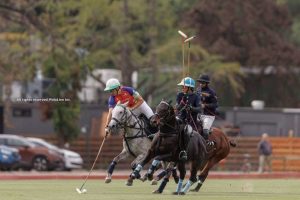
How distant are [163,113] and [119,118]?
207 centimetres

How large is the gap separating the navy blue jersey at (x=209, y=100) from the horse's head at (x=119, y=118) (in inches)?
71.5

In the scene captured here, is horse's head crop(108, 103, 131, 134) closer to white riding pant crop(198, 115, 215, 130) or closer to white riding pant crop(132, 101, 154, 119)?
white riding pant crop(132, 101, 154, 119)

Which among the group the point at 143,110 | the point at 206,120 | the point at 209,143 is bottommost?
the point at 209,143

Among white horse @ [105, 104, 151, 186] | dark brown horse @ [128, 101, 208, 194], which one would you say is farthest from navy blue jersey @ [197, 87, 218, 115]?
dark brown horse @ [128, 101, 208, 194]

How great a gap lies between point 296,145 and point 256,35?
56.6ft

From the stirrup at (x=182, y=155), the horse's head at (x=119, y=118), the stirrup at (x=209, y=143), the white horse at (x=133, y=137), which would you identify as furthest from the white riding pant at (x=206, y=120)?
the stirrup at (x=182, y=155)

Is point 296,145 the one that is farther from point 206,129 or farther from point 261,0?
point 206,129

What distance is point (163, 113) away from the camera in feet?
68.4

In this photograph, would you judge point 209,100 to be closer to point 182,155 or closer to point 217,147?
point 217,147

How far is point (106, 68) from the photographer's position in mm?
62250

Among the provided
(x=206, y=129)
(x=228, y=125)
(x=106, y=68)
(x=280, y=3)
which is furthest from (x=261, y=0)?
(x=206, y=129)


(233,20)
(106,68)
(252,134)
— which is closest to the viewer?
(252,134)

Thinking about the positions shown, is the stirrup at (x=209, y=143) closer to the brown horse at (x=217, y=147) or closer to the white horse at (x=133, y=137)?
the brown horse at (x=217, y=147)

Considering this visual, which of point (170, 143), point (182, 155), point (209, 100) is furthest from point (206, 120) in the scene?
point (170, 143)
